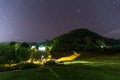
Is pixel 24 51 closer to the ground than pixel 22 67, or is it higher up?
higher up

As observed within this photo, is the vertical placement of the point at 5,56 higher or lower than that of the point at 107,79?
higher

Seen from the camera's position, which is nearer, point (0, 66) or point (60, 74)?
point (60, 74)

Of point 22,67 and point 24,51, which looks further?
point 24,51

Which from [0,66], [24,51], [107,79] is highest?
[24,51]

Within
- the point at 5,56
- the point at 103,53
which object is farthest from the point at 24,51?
the point at 103,53

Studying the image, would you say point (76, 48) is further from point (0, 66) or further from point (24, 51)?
point (0, 66)

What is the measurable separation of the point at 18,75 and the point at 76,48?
183 ft

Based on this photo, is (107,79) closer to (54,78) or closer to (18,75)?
(54,78)

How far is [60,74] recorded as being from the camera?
25.3m

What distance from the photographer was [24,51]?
136 feet

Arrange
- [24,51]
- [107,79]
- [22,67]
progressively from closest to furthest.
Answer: [107,79] → [22,67] → [24,51]

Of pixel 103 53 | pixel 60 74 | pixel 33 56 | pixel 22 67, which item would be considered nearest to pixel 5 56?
pixel 22 67

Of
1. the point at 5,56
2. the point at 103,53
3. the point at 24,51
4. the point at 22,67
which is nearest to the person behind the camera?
the point at 22,67

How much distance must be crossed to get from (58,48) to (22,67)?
157ft
